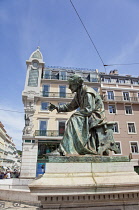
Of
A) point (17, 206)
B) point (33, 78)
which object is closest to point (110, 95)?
point (33, 78)

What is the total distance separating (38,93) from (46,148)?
25.0 feet

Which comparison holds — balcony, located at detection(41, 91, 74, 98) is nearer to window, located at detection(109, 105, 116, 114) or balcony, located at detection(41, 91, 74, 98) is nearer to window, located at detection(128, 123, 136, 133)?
window, located at detection(109, 105, 116, 114)

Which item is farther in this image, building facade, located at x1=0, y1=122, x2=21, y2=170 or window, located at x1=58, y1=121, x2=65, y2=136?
building facade, located at x1=0, y1=122, x2=21, y2=170

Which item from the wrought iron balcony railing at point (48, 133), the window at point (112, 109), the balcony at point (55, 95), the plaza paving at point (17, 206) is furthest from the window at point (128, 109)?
the plaza paving at point (17, 206)

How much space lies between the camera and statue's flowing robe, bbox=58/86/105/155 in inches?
132

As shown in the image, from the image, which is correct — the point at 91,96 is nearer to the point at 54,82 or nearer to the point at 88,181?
the point at 88,181

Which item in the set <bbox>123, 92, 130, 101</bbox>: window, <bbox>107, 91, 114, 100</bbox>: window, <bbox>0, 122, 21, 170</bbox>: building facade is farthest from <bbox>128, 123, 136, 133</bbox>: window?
<bbox>0, 122, 21, 170</bbox>: building facade

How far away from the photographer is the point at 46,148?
64.5 feet

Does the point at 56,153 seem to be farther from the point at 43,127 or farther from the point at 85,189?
the point at 43,127

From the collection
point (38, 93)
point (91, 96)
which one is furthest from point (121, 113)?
point (91, 96)

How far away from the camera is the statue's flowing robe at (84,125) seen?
3.36 metres

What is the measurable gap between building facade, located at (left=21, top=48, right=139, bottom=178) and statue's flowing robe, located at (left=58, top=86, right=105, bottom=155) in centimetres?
1639

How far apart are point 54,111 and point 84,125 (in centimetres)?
1838

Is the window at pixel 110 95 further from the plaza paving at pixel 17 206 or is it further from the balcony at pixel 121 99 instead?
the plaza paving at pixel 17 206
